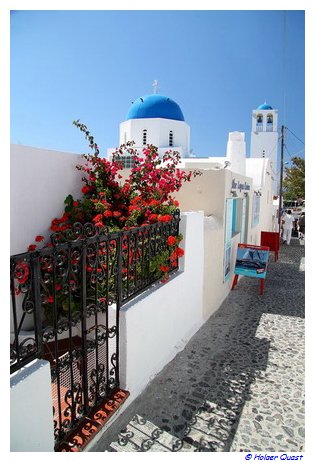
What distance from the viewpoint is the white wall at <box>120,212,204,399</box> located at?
317 cm

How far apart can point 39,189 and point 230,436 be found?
144 inches

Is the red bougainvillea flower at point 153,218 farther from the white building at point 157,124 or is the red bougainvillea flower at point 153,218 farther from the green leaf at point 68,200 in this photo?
the white building at point 157,124

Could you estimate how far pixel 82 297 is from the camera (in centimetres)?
261

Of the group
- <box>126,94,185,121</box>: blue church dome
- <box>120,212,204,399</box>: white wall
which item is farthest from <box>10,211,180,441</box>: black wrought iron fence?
<box>126,94,185,121</box>: blue church dome

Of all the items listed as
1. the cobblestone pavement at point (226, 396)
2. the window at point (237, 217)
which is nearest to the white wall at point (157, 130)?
the window at point (237, 217)

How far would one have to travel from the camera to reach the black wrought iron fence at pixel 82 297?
6.86 ft

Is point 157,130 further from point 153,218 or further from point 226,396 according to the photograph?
point 226,396

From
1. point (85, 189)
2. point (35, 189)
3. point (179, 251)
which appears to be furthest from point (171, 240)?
point (35, 189)

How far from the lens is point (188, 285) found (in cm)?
471

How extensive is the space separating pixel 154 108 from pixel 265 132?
600 inches

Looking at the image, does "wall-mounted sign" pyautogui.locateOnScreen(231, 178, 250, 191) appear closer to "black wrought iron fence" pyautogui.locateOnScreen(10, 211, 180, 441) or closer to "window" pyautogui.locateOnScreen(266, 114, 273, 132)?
"black wrought iron fence" pyautogui.locateOnScreen(10, 211, 180, 441)

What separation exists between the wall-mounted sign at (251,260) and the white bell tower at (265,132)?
28.4 m

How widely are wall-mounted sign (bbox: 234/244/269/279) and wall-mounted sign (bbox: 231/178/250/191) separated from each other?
1.54 metres

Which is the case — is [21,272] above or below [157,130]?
below
